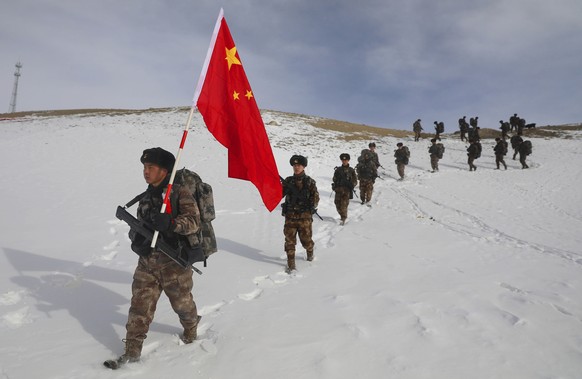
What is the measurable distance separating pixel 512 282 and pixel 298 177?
3.54 meters

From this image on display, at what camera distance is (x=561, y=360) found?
277cm

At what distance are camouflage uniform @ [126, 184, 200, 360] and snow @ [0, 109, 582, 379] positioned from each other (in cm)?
33

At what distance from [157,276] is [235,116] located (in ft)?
6.51

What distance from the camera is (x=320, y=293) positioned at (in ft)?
14.7

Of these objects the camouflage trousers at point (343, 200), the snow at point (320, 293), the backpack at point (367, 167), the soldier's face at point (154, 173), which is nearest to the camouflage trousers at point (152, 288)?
the snow at point (320, 293)

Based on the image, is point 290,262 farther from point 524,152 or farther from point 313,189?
point 524,152

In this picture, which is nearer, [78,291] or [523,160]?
[78,291]

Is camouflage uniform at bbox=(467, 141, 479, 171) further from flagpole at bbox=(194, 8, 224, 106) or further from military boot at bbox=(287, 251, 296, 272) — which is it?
flagpole at bbox=(194, 8, 224, 106)

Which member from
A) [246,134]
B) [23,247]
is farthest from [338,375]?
[23,247]

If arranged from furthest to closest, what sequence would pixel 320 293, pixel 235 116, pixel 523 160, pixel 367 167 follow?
pixel 523 160, pixel 367 167, pixel 320 293, pixel 235 116

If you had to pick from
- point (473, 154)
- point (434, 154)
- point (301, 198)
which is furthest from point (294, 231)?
point (473, 154)

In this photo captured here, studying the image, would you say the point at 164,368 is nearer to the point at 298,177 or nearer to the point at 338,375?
the point at 338,375

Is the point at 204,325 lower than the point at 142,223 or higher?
lower

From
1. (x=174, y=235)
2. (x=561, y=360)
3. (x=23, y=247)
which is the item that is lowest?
(x=23, y=247)
